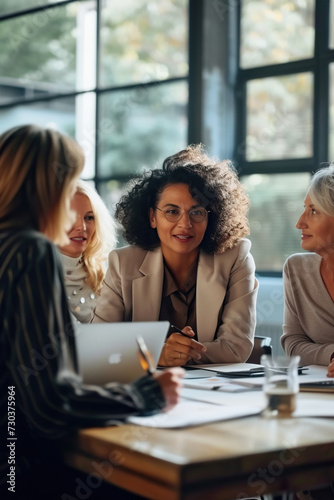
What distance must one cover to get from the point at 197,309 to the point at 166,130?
10.1ft

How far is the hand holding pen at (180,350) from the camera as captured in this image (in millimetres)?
2361

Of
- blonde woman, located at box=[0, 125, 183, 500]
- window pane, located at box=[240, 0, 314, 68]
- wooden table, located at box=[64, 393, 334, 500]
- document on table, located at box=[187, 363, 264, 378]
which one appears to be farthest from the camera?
window pane, located at box=[240, 0, 314, 68]

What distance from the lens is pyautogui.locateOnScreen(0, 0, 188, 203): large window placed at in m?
5.50

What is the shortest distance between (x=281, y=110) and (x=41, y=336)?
3.85 meters

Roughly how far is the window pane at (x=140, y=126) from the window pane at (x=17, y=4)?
122cm

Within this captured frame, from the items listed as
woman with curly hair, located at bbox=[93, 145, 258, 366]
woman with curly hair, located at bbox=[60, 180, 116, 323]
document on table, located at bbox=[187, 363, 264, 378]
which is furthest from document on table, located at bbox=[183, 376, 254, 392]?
woman with curly hair, located at bbox=[60, 180, 116, 323]

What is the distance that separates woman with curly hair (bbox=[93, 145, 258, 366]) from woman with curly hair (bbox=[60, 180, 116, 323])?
13 cm

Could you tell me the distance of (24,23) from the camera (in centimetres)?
653

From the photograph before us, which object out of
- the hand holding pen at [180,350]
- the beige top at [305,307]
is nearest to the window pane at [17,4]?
the beige top at [305,307]

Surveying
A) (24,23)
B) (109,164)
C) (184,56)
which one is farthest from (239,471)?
(24,23)

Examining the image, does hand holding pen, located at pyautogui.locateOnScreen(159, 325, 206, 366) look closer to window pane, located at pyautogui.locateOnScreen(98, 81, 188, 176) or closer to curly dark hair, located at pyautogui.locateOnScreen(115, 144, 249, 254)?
curly dark hair, located at pyautogui.locateOnScreen(115, 144, 249, 254)

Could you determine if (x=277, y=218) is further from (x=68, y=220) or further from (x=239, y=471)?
(x=239, y=471)

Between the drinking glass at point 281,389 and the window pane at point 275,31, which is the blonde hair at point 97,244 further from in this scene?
the window pane at point 275,31

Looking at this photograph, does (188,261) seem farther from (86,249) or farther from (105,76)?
(105,76)
